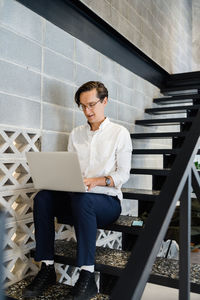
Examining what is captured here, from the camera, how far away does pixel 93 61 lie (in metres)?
2.63

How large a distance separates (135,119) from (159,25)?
62.0 inches

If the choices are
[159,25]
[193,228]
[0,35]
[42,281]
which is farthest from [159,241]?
[159,25]

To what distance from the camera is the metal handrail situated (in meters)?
0.65

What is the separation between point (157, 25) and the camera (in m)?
4.14

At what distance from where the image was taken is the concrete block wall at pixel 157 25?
3.05m

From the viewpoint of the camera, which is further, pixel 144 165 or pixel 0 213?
pixel 144 165

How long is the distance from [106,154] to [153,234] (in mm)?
1331

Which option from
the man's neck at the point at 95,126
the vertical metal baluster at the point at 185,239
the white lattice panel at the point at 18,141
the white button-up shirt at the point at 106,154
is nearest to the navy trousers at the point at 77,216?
the white button-up shirt at the point at 106,154

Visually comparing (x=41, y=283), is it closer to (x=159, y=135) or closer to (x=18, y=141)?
(x=18, y=141)

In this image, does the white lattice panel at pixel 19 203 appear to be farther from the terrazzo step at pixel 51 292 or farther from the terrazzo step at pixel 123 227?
the terrazzo step at pixel 51 292

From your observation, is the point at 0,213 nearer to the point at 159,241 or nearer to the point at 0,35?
the point at 159,241

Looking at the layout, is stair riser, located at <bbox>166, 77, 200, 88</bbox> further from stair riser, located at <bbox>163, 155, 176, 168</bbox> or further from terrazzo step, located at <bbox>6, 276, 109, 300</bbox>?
terrazzo step, located at <bbox>6, 276, 109, 300</bbox>

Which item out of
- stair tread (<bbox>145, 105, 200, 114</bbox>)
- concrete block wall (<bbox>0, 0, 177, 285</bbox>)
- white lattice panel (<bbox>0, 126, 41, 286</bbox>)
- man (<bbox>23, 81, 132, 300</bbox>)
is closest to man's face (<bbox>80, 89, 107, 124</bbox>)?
man (<bbox>23, 81, 132, 300</bbox>)

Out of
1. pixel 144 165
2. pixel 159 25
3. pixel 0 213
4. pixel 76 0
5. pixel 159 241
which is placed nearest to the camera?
pixel 0 213
